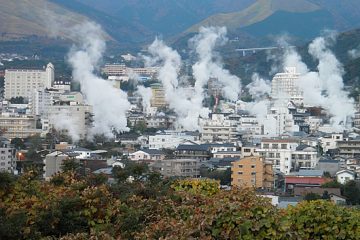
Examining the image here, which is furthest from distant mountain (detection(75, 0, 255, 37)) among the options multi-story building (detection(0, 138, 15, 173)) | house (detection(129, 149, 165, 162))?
multi-story building (detection(0, 138, 15, 173))

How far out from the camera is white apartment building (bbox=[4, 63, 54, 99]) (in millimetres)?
39969

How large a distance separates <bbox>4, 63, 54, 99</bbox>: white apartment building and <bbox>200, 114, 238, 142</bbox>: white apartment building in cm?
1260

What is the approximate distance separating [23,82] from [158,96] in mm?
6553

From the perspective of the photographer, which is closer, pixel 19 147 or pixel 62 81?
pixel 19 147

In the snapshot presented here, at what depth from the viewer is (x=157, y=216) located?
601 centimetres

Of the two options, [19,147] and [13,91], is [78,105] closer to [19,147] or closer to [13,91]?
[19,147]

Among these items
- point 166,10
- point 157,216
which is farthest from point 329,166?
point 166,10

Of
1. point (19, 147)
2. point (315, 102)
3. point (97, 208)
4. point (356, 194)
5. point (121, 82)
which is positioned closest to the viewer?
point (97, 208)

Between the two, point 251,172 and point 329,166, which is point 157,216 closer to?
point 251,172

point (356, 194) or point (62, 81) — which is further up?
point (62, 81)

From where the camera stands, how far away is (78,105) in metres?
29.6

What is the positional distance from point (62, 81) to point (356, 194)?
2724 cm

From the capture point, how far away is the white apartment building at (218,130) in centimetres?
2852

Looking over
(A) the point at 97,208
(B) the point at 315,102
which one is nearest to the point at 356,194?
(A) the point at 97,208
